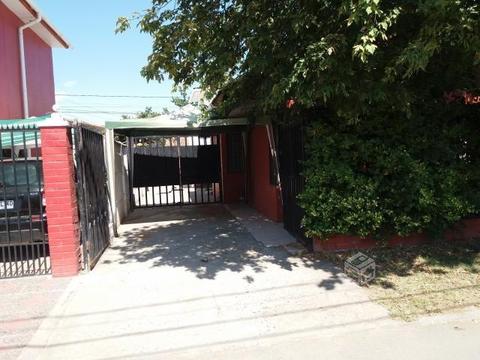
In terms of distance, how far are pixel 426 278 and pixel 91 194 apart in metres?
4.88

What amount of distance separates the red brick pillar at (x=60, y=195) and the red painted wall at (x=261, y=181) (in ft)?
14.5

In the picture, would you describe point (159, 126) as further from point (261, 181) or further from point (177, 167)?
point (177, 167)

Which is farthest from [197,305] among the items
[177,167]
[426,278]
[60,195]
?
[177,167]

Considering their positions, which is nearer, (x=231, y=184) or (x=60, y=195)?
(x=60, y=195)

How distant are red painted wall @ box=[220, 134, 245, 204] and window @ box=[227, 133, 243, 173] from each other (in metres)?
0.12

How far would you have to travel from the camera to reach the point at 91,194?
6.95m

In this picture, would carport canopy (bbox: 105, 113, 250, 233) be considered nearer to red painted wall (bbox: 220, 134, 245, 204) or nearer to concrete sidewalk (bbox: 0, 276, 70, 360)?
red painted wall (bbox: 220, 134, 245, 204)

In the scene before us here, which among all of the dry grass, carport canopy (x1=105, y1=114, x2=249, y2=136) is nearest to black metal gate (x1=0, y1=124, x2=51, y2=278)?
carport canopy (x1=105, y1=114, x2=249, y2=136)

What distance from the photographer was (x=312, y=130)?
6.48 m

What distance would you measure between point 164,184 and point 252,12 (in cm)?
821

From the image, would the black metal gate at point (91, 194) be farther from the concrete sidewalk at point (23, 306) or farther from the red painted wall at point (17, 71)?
the red painted wall at point (17, 71)

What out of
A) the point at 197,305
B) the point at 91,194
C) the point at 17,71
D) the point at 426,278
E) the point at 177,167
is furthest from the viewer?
the point at 177,167

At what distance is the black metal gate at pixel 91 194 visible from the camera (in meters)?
6.25

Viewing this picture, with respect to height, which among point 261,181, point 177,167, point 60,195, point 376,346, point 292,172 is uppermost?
point 177,167
